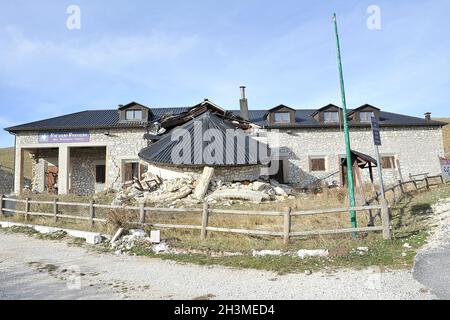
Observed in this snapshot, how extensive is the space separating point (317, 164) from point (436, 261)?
18.2 m

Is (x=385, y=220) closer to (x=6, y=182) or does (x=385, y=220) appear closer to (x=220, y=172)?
(x=220, y=172)

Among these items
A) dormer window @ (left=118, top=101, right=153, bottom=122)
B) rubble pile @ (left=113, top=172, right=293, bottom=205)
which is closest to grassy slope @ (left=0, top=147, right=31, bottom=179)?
dormer window @ (left=118, top=101, right=153, bottom=122)

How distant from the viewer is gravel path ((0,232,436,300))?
200 inches

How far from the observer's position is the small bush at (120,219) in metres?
9.65

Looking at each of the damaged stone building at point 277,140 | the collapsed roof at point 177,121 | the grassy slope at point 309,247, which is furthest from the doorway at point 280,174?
the grassy slope at point 309,247

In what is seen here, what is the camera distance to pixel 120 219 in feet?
31.7

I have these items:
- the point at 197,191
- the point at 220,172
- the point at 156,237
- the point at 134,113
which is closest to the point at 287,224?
the point at 156,237

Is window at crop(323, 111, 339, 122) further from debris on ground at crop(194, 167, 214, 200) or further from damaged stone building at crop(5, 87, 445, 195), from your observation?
debris on ground at crop(194, 167, 214, 200)
